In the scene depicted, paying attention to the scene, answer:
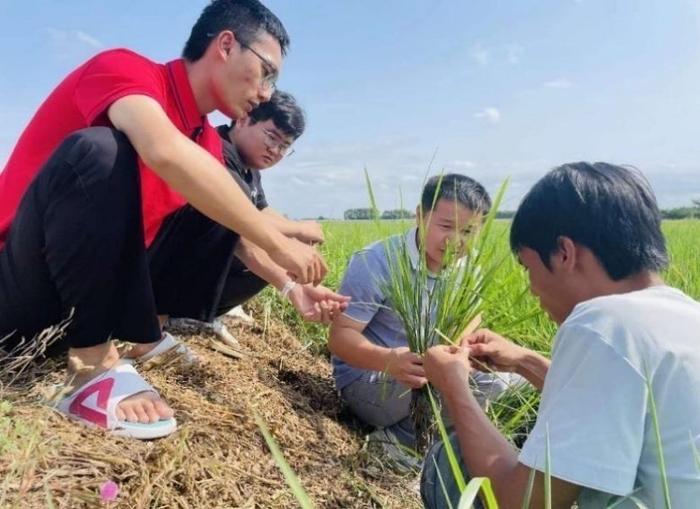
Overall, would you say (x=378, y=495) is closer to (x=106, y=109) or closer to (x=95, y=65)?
(x=106, y=109)

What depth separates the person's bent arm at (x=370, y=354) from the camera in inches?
72.9

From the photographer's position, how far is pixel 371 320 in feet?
7.86

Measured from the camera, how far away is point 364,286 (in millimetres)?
2293

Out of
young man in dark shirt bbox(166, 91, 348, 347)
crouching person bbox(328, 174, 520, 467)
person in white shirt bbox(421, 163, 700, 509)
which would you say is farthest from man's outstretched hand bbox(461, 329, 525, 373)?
young man in dark shirt bbox(166, 91, 348, 347)

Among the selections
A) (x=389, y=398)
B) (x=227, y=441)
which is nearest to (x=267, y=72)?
(x=227, y=441)

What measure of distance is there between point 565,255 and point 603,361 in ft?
1.01

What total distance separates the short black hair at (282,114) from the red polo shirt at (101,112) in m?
0.88

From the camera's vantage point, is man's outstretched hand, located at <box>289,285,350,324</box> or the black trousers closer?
the black trousers

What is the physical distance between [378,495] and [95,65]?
1.44 meters

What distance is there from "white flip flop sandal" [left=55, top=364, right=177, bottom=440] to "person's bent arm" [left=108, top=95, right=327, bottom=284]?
0.48 metres

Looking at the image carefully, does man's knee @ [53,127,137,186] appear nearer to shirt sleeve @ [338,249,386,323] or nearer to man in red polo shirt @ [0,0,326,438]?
man in red polo shirt @ [0,0,326,438]

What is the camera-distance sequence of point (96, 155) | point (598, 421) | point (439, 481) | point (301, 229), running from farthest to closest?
point (301, 229)
point (96, 155)
point (439, 481)
point (598, 421)

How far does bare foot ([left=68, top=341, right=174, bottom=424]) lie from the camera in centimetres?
156

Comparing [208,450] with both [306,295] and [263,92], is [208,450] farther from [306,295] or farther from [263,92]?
[263,92]
